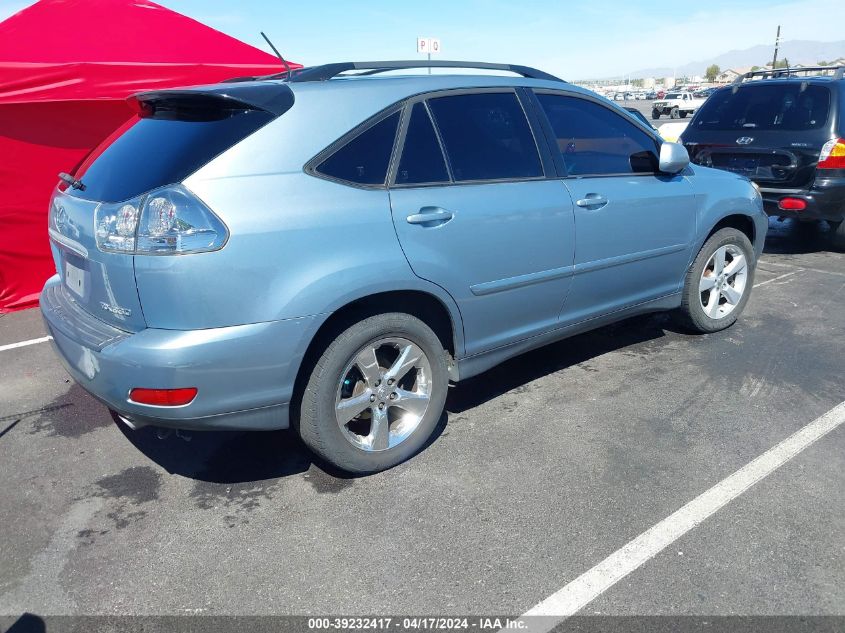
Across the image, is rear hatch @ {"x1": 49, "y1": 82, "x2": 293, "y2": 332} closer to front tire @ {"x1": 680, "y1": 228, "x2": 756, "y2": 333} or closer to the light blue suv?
the light blue suv

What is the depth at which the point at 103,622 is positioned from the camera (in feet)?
7.52

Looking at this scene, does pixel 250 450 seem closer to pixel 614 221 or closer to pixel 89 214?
pixel 89 214

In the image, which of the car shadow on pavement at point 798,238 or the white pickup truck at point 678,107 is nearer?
the car shadow on pavement at point 798,238

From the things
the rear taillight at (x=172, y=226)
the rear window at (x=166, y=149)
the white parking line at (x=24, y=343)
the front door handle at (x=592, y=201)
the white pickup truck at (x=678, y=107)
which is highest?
the rear window at (x=166, y=149)

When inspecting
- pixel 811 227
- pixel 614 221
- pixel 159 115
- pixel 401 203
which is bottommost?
pixel 811 227

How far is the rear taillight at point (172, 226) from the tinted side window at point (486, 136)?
1.20m

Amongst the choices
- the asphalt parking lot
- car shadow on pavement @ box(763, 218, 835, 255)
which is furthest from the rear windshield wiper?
car shadow on pavement @ box(763, 218, 835, 255)

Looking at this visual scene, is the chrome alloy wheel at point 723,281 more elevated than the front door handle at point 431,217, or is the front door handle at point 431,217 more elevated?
the front door handle at point 431,217

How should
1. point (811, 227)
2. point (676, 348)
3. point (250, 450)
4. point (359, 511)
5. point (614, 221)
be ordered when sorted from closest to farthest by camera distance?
point (359, 511)
point (250, 450)
point (614, 221)
point (676, 348)
point (811, 227)

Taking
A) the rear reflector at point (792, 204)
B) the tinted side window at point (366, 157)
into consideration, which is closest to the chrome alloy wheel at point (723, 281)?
the rear reflector at point (792, 204)

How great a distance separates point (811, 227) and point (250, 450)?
751 cm

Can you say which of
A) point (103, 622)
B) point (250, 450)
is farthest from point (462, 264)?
point (103, 622)

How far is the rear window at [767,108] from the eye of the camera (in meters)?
6.57

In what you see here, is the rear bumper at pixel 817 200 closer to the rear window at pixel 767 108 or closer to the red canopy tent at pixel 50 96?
the rear window at pixel 767 108
